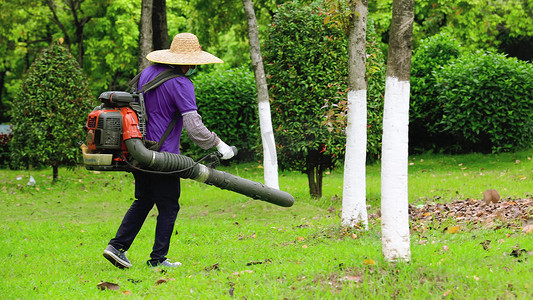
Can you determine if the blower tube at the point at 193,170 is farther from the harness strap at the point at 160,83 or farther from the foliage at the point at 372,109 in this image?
the foliage at the point at 372,109

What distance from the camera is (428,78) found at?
650 inches

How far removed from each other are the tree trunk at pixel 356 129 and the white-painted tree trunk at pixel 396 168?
202 centimetres

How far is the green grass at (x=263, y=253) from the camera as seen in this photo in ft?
13.8

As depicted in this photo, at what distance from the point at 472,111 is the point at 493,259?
414 inches

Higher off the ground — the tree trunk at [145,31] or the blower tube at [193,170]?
the tree trunk at [145,31]

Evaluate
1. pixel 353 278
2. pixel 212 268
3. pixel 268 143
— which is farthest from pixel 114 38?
pixel 353 278

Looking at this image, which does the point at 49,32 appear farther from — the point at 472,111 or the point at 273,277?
the point at 273,277

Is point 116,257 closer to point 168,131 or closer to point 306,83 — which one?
point 168,131

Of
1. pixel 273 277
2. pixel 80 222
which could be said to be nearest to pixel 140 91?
pixel 273 277

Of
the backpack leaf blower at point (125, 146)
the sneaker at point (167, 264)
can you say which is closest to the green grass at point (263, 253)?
the sneaker at point (167, 264)

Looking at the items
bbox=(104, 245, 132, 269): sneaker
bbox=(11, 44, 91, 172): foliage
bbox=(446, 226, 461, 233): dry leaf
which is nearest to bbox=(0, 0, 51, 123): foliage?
bbox=(11, 44, 91, 172): foliage

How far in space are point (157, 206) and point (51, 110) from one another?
902cm

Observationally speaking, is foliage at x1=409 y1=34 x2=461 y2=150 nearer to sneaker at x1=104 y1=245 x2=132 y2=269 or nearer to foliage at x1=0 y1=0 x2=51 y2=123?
sneaker at x1=104 y1=245 x2=132 y2=269

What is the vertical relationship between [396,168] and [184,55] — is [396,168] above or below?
below
